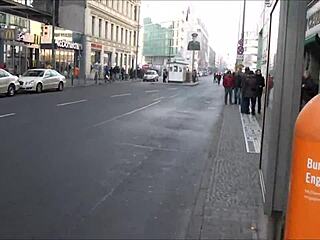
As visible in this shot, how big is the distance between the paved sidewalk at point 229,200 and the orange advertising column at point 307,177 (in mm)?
2198

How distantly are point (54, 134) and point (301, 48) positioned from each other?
8148 mm

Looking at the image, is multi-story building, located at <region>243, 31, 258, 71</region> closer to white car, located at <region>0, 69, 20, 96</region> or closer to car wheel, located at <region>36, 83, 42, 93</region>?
car wheel, located at <region>36, 83, 42, 93</region>

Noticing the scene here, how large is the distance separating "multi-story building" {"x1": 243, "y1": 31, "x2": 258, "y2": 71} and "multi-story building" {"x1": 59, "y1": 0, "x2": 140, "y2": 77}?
58.7ft

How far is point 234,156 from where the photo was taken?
10328 mm

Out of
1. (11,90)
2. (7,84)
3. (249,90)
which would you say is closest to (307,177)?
(249,90)

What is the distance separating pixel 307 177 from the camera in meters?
3.17

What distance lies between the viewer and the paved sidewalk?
5605 millimetres

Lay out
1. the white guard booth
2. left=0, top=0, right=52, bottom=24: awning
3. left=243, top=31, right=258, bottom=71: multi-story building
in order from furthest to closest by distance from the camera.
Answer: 1. the white guard booth
2. left=243, top=31, right=258, bottom=71: multi-story building
3. left=0, top=0, right=52, bottom=24: awning

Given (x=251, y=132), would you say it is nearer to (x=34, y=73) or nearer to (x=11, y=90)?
(x=11, y=90)

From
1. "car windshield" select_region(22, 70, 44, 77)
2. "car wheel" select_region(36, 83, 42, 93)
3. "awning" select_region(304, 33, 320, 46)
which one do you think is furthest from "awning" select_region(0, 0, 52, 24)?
"awning" select_region(304, 33, 320, 46)

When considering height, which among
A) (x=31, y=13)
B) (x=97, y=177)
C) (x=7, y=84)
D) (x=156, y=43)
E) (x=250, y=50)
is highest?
(x=156, y=43)

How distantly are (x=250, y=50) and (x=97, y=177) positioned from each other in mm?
55578

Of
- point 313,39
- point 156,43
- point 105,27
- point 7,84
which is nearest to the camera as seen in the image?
point 313,39

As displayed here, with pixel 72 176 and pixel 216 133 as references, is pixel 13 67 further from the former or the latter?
pixel 72 176
